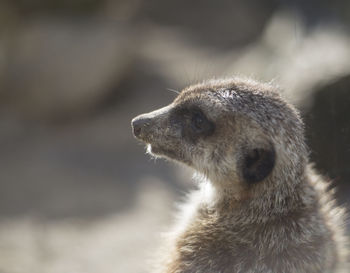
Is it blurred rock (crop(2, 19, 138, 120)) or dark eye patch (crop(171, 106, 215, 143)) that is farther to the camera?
blurred rock (crop(2, 19, 138, 120))

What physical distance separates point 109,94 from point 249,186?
4602 mm

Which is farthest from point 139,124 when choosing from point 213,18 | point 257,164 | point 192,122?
point 213,18

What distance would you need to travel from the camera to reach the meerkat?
223 centimetres

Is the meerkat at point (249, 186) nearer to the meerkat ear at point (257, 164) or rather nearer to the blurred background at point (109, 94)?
the meerkat ear at point (257, 164)

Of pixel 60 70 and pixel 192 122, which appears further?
pixel 60 70

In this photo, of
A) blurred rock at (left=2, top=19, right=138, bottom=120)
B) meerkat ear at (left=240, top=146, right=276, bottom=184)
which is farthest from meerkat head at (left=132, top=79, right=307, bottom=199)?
blurred rock at (left=2, top=19, right=138, bottom=120)

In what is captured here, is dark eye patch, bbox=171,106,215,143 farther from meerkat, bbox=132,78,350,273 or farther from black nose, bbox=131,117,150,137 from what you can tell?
black nose, bbox=131,117,150,137

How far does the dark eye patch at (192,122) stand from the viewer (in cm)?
247

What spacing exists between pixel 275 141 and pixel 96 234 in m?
2.94

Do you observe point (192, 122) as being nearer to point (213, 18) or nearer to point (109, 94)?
point (109, 94)

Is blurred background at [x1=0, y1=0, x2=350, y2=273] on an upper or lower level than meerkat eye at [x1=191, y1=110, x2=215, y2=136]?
upper

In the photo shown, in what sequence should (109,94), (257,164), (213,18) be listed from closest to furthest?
(257,164), (109,94), (213,18)

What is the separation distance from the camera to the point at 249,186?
237cm

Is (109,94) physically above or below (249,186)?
above
